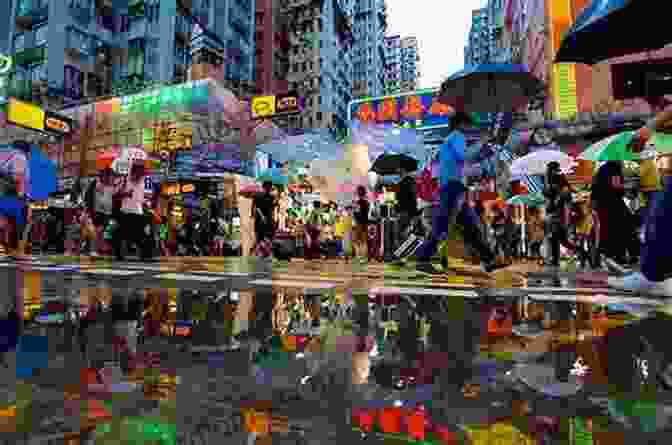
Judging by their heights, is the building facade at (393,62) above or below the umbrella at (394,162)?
above

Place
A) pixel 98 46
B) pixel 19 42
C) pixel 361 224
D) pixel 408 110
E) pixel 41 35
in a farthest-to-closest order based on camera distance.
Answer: pixel 98 46 → pixel 19 42 → pixel 41 35 → pixel 408 110 → pixel 361 224

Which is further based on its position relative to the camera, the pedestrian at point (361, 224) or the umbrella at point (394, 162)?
the umbrella at point (394, 162)

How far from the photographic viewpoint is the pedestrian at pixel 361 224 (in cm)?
1062

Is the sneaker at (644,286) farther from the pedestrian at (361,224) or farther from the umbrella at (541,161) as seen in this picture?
the umbrella at (541,161)

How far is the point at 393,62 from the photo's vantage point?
516 feet

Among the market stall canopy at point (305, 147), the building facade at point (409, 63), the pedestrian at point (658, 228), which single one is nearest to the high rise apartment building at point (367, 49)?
the building facade at point (409, 63)

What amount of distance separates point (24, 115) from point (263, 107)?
35.1 feet

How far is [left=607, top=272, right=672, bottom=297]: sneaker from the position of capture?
3.13 meters

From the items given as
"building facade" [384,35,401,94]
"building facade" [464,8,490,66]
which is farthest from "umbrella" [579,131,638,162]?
"building facade" [384,35,401,94]

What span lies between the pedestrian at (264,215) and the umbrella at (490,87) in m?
4.20

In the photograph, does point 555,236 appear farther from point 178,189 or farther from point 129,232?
point 178,189

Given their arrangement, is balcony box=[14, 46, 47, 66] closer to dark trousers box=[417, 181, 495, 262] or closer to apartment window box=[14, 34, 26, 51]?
apartment window box=[14, 34, 26, 51]

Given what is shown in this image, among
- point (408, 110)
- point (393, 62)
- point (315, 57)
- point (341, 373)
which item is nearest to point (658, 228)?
point (341, 373)

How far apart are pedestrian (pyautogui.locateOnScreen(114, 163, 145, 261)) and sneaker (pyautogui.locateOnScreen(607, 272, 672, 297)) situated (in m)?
6.84
